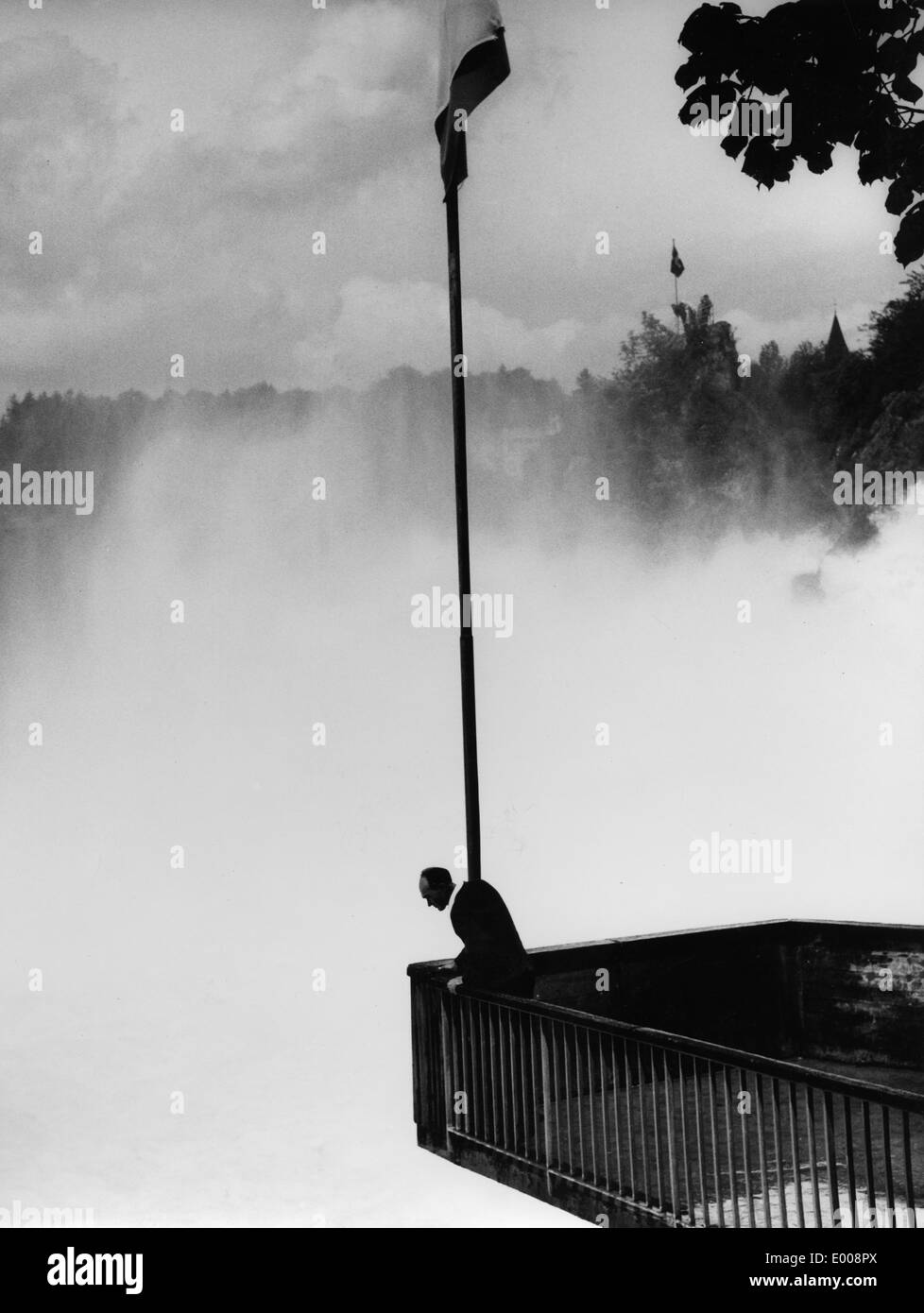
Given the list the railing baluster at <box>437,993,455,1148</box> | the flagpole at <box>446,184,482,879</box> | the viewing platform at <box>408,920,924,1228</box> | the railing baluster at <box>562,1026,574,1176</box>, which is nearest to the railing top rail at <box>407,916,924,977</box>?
the viewing platform at <box>408,920,924,1228</box>

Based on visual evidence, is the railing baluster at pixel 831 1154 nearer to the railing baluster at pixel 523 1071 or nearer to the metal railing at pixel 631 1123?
the metal railing at pixel 631 1123

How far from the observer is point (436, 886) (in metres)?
6.88

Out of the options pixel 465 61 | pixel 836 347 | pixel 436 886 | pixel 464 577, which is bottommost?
pixel 436 886

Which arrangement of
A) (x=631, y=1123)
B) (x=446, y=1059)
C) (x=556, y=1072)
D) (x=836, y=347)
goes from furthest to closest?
1. (x=836, y=347)
2. (x=446, y=1059)
3. (x=556, y=1072)
4. (x=631, y=1123)

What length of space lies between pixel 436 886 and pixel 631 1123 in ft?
5.27

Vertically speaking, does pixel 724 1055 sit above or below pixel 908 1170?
above

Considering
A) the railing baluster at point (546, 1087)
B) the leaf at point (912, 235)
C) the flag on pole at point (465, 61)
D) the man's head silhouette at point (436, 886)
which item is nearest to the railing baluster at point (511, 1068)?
the railing baluster at point (546, 1087)

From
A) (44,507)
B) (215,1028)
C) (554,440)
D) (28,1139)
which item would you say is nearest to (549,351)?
(554,440)

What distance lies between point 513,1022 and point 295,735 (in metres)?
14.9

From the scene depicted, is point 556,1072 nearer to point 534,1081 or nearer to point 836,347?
point 534,1081

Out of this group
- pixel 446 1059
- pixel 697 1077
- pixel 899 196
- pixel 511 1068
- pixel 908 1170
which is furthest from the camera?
pixel 446 1059

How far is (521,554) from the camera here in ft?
73.6

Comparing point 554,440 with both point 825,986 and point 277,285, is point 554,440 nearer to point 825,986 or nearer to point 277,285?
point 277,285

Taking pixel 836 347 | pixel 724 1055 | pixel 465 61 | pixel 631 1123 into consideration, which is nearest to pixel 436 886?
pixel 631 1123
